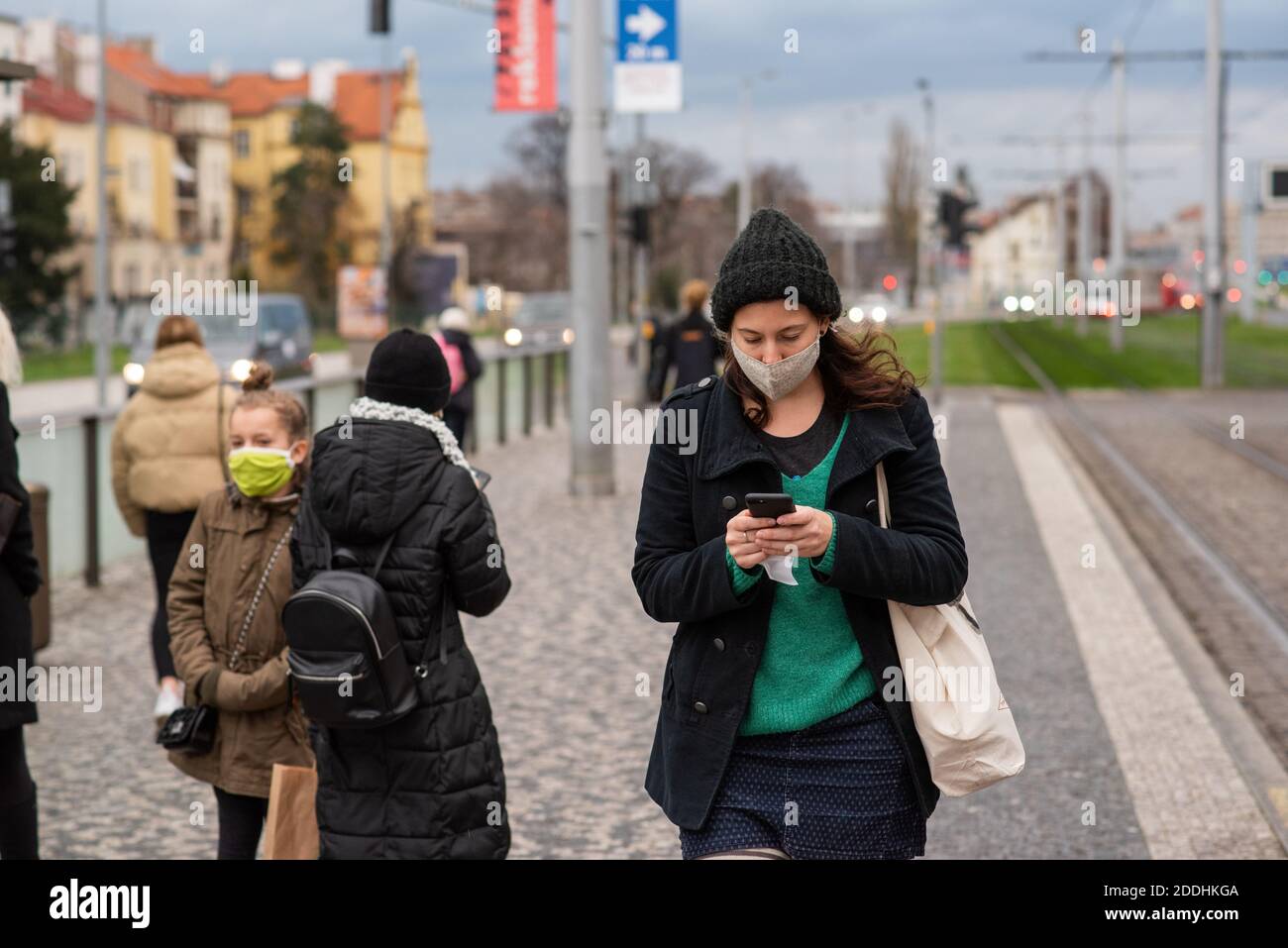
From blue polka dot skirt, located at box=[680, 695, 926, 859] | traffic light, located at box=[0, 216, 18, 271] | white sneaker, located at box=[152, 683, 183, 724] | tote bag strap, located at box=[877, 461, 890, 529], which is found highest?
traffic light, located at box=[0, 216, 18, 271]

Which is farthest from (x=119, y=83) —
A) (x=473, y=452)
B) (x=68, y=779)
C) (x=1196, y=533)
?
(x=68, y=779)

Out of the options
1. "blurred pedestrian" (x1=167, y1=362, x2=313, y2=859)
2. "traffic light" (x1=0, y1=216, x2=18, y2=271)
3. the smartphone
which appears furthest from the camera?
"traffic light" (x1=0, y1=216, x2=18, y2=271)

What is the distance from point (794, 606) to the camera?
319 centimetres

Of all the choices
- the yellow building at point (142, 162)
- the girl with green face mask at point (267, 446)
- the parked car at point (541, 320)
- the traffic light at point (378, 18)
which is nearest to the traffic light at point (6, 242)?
the traffic light at point (378, 18)

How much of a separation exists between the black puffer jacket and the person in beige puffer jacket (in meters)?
3.24

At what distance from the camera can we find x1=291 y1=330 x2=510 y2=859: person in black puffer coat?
4.28m

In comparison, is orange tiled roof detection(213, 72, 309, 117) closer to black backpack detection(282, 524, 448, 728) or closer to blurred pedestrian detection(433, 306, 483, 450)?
blurred pedestrian detection(433, 306, 483, 450)

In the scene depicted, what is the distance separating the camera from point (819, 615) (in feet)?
10.5

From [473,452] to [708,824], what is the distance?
1696 cm

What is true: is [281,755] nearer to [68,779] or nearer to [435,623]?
[435,623]

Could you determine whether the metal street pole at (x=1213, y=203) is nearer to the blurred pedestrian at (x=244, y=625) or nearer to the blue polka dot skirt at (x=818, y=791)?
the blurred pedestrian at (x=244, y=625)

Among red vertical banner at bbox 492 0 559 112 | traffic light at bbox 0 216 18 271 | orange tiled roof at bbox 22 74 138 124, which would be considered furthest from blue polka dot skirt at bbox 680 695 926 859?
orange tiled roof at bbox 22 74 138 124

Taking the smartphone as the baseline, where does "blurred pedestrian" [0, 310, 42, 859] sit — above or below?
below

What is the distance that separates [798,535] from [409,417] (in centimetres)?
160
